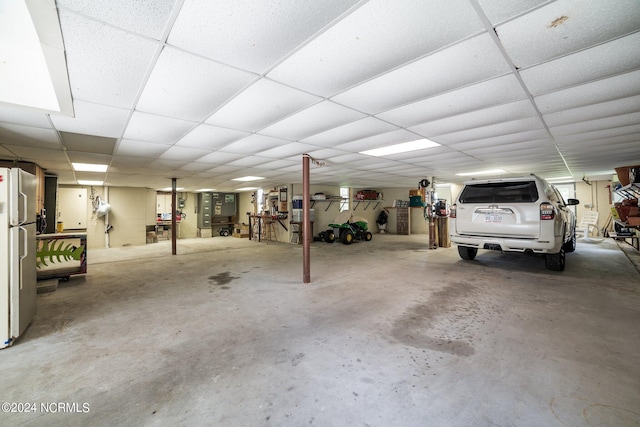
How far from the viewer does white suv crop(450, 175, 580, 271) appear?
14.2 feet

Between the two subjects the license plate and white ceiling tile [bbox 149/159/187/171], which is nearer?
the license plate

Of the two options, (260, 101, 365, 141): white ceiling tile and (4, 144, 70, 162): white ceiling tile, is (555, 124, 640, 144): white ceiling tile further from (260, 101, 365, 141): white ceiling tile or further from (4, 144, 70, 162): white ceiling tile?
(4, 144, 70, 162): white ceiling tile

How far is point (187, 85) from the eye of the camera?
2316 mm

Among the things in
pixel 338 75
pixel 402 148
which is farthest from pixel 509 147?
pixel 338 75

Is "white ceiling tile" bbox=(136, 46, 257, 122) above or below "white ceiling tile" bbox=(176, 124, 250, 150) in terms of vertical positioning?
below

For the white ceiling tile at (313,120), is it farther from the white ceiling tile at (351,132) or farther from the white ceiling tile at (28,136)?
the white ceiling tile at (28,136)

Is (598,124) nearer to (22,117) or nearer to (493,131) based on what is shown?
(493,131)

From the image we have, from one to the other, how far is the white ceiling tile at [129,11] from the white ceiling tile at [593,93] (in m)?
3.32

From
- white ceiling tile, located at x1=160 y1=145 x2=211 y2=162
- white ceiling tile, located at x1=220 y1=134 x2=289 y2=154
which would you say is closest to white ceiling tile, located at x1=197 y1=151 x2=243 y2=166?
white ceiling tile, located at x1=160 y1=145 x2=211 y2=162

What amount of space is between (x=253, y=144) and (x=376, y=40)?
10.1 feet

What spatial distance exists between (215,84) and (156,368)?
8.09 ft

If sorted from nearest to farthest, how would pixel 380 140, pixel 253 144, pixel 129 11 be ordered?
pixel 129 11, pixel 380 140, pixel 253 144

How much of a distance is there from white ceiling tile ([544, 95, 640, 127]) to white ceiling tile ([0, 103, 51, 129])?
5.90m

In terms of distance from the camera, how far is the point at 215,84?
2.30 m
